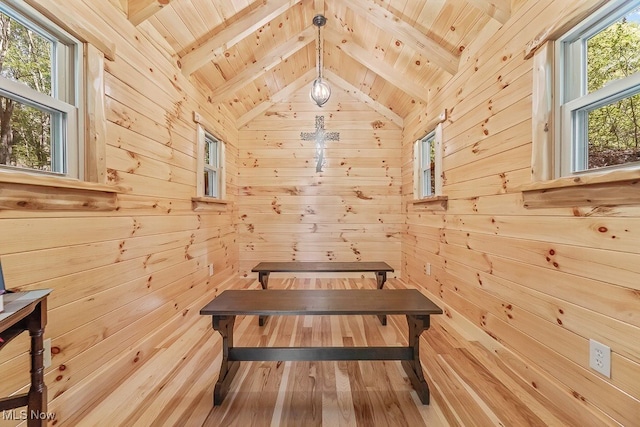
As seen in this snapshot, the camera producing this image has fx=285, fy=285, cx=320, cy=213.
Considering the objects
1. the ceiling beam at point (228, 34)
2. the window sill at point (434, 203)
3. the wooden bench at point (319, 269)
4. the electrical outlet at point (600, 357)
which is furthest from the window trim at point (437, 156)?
the ceiling beam at point (228, 34)

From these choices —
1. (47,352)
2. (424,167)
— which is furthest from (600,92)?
(47,352)

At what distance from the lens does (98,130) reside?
1.61 m

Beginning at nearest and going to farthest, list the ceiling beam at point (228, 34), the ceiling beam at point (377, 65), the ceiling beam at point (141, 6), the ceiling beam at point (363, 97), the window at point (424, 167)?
the ceiling beam at point (141, 6), the ceiling beam at point (228, 34), the ceiling beam at point (377, 65), the window at point (424, 167), the ceiling beam at point (363, 97)

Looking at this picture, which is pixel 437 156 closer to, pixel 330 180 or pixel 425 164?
pixel 425 164

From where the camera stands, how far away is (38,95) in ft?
4.43

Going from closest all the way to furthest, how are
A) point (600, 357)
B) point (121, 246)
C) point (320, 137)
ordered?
point (600, 357)
point (121, 246)
point (320, 137)

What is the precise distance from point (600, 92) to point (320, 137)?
3.29m

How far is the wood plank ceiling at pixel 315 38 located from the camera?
2227 millimetres

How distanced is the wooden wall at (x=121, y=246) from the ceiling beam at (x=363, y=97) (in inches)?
83.9

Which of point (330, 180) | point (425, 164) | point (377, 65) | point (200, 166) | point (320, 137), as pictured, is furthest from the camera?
point (330, 180)

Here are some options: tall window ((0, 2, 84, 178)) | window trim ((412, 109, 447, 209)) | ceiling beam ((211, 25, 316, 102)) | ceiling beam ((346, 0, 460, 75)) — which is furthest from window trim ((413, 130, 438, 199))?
tall window ((0, 2, 84, 178))

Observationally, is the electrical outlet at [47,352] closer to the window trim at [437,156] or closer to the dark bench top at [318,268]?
the dark bench top at [318,268]

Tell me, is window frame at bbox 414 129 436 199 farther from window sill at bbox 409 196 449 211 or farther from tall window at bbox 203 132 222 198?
tall window at bbox 203 132 222 198

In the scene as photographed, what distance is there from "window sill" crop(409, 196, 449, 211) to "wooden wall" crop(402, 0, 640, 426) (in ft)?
0.35
